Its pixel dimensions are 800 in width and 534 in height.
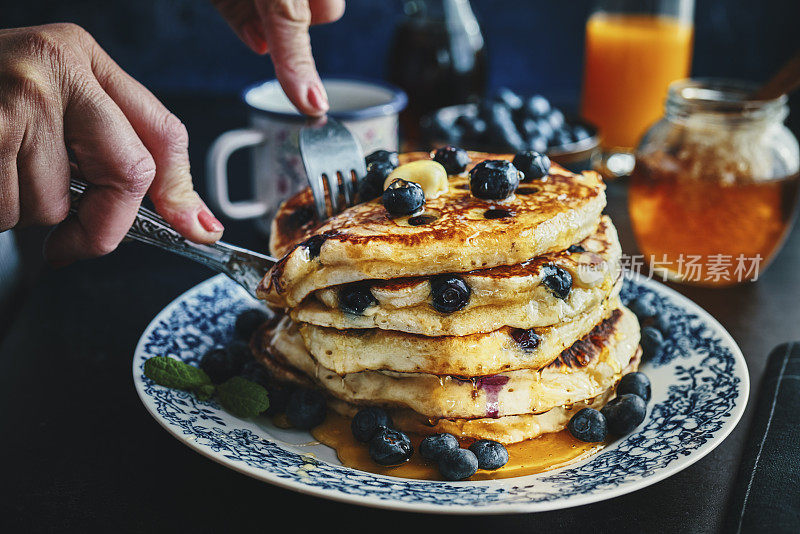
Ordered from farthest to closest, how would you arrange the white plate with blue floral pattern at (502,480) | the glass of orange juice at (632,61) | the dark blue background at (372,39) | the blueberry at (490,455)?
the dark blue background at (372,39) < the glass of orange juice at (632,61) < the blueberry at (490,455) < the white plate with blue floral pattern at (502,480)

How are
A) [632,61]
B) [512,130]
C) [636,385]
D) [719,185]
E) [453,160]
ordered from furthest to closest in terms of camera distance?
[632,61] < [512,130] < [719,185] < [453,160] < [636,385]

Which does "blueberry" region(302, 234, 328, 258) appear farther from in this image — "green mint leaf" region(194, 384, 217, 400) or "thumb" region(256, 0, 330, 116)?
"thumb" region(256, 0, 330, 116)

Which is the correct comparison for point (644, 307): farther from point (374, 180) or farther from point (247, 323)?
point (247, 323)

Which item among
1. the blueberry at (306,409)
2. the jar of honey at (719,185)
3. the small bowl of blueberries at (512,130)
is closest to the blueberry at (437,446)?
the blueberry at (306,409)

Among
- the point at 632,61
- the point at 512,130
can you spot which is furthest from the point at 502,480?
the point at 632,61

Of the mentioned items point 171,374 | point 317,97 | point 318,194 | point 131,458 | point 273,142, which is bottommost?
point 131,458

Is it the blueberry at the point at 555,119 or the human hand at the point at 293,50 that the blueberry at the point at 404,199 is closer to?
the human hand at the point at 293,50

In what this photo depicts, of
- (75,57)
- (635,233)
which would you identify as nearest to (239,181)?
(635,233)

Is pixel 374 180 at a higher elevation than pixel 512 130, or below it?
higher

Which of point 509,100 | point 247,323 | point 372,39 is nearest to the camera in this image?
point 247,323
